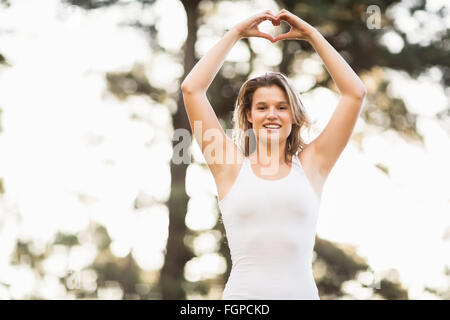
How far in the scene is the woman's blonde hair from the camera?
7.32 feet

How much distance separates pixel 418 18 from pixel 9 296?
9.31 meters

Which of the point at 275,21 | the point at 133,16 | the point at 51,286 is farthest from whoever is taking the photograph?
the point at 51,286

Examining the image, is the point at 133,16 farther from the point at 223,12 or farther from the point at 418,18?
the point at 418,18

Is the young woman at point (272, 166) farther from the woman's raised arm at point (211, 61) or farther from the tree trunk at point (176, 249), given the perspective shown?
the tree trunk at point (176, 249)

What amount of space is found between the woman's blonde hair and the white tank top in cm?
21

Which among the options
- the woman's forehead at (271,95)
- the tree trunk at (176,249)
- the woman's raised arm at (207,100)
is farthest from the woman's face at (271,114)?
the tree trunk at (176,249)

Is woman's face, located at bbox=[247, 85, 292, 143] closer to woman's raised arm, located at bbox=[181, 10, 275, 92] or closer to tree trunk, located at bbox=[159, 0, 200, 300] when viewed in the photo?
woman's raised arm, located at bbox=[181, 10, 275, 92]

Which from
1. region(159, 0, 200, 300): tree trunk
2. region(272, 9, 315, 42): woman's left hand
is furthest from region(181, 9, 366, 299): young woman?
region(159, 0, 200, 300): tree trunk

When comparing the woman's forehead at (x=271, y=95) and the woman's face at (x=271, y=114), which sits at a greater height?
the woman's forehead at (x=271, y=95)

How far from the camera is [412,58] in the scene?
26.0 ft

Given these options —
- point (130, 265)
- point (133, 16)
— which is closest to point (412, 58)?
point (133, 16)

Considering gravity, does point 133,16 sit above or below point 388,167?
above

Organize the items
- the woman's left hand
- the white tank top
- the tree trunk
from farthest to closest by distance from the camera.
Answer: the tree trunk < the woman's left hand < the white tank top

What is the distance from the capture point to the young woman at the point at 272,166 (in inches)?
79.0
